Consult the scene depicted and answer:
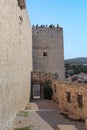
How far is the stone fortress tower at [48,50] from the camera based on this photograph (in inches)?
1013

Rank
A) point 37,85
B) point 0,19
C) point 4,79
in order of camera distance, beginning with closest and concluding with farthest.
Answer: point 0,19
point 4,79
point 37,85

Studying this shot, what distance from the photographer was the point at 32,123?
9969 millimetres

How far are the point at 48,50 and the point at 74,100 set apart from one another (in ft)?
45.5

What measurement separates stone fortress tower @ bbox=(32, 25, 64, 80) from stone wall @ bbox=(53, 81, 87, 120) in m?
→ 11.1

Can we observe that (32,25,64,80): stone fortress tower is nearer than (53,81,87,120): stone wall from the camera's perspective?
No

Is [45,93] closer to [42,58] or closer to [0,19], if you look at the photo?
[42,58]

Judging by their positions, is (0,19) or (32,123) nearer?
(0,19)

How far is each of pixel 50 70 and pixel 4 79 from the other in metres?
18.1

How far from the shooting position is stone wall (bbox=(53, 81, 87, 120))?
11297 millimetres

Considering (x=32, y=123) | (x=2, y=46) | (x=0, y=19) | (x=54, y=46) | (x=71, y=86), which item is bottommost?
(x=32, y=123)

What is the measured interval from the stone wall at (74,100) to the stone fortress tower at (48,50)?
11.1m

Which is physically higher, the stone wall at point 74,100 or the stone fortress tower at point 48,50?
the stone fortress tower at point 48,50

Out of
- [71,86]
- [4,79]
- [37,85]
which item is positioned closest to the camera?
[4,79]

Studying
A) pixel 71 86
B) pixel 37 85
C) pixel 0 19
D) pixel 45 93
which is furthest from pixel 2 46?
pixel 37 85
